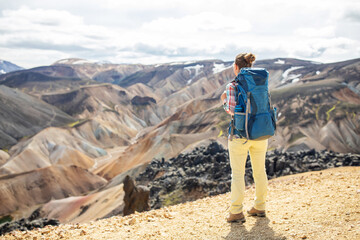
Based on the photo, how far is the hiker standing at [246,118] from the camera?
547 cm

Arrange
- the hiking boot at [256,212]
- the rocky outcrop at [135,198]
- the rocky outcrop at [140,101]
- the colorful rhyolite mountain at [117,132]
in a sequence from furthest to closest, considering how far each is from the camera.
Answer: the rocky outcrop at [140,101]
the colorful rhyolite mountain at [117,132]
the rocky outcrop at [135,198]
the hiking boot at [256,212]

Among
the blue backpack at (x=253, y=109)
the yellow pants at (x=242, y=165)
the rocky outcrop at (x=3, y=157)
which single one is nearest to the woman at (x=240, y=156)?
the yellow pants at (x=242, y=165)

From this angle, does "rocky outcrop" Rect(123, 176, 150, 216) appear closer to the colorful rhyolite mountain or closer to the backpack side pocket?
the colorful rhyolite mountain

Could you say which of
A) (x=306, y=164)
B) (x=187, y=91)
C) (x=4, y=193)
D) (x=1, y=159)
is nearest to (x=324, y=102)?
(x=306, y=164)

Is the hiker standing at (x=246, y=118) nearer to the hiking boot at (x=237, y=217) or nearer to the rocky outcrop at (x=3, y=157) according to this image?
the hiking boot at (x=237, y=217)

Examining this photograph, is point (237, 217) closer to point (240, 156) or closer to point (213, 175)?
point (240, 156)

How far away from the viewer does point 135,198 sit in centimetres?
2298

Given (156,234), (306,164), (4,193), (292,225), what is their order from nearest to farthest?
(292,225) → (156,234) → (306,164) → (4,193)

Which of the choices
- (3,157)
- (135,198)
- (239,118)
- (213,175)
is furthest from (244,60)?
(3,157)

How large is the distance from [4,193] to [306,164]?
43.8 m

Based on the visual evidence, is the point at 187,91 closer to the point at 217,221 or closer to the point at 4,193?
the point at 4,193

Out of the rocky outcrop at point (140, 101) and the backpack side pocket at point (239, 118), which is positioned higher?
the backpack side pocket at point (239, 118)

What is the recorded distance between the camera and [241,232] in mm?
5539

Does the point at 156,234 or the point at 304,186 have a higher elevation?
the point at 156,234
